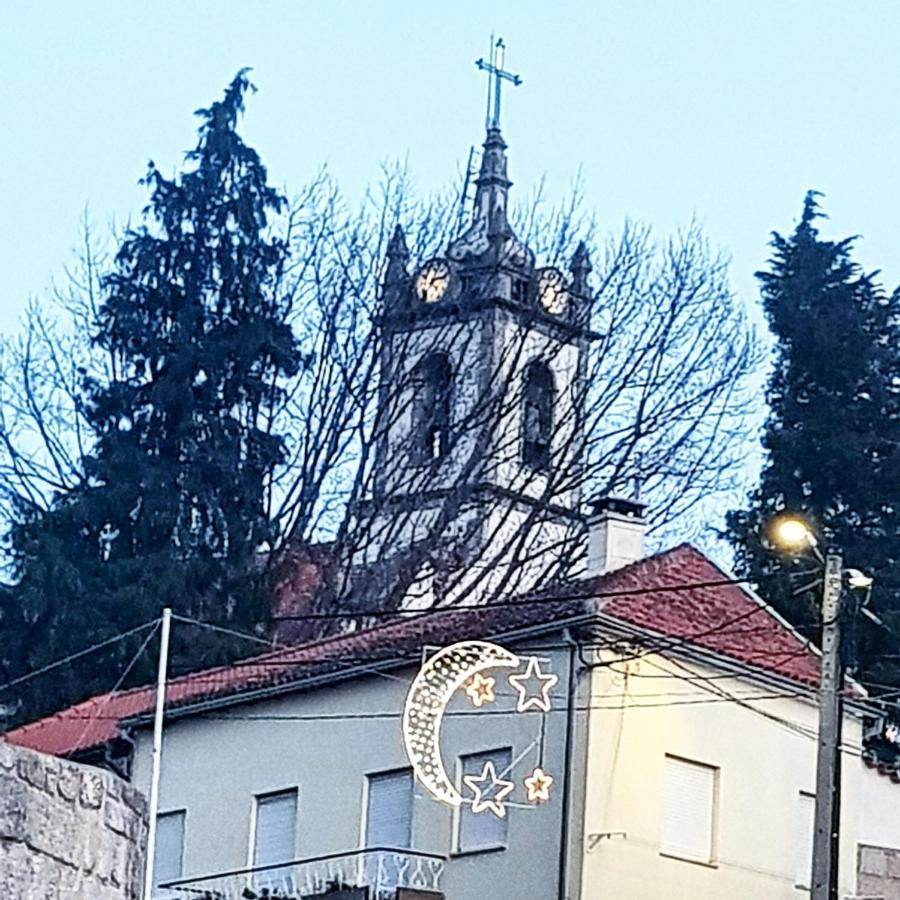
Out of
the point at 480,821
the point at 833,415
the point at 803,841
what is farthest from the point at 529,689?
the point at 833,415

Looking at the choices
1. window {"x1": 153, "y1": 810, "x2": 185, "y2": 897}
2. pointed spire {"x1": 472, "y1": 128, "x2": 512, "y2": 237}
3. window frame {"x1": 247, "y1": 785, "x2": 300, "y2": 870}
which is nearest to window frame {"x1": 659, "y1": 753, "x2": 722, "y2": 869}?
window frame {"x1": 247, "y1": 785, "x2": 300, "y2": 870}

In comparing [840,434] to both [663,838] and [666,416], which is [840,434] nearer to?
[666,416]

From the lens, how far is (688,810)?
26797 millimetres

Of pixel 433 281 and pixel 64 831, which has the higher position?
pixel 433 281

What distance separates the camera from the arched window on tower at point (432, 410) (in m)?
40.6

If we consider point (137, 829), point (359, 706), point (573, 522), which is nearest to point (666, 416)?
point (573, 522)

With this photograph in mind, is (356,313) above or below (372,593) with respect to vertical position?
above

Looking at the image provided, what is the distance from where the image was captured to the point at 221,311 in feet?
135

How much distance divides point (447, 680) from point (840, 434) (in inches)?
701

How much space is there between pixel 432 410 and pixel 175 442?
4304 millimetres

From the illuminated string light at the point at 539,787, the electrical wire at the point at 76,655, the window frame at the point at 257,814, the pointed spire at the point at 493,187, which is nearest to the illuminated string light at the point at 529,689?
the illuminated string light at the point at 539,787

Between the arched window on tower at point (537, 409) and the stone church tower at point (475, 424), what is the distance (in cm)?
3

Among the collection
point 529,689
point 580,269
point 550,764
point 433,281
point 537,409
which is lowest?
point 550,764

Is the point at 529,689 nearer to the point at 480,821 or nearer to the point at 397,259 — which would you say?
the point at 480,821
